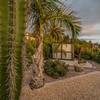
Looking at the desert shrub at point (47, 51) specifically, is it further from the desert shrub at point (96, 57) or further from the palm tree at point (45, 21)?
the palm tree at point (45, 21)

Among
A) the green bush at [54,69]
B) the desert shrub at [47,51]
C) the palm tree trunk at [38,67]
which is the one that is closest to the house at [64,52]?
the desert shrub at [47,51]

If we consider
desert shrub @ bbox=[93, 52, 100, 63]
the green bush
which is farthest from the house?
the green bush

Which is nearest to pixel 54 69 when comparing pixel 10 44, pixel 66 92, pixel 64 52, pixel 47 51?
pixel 66 92

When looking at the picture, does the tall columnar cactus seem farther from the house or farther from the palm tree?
the house

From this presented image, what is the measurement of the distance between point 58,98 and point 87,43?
2154 cm

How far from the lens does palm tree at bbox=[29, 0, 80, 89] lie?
10.1 m

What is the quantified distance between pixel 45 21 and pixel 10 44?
5.94 meters

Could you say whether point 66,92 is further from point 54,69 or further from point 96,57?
point 96,57

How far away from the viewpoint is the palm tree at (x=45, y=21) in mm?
10109

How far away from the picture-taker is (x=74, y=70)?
58.3ft

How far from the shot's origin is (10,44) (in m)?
4.67

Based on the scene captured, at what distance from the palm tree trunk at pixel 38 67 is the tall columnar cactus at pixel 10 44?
598cm

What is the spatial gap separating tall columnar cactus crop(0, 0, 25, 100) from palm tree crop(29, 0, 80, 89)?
509 cm

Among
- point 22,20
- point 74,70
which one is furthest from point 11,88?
point 74,70
